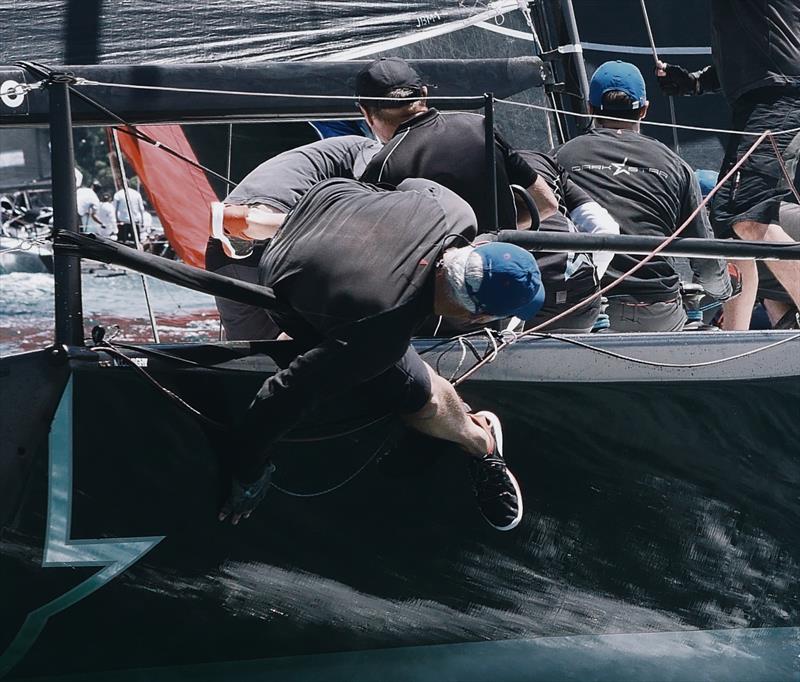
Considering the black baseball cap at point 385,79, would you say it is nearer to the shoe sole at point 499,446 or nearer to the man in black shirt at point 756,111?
the shoe sole at point 499,446

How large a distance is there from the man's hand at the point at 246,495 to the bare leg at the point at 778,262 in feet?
6.77

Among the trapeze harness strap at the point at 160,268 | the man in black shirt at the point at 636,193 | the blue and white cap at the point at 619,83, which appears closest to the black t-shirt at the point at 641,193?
the man in black shirt at the point at 636,193

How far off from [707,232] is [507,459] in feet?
3.64

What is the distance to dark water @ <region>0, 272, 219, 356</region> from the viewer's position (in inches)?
367

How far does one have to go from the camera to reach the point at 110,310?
11789 mm

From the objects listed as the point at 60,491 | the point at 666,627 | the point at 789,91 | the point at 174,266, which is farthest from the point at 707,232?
the point at 60,491

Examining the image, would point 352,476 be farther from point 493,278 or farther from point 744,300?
point 744,300

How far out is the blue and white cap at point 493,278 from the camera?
2848mm

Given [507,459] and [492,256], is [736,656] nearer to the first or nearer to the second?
[507,459]

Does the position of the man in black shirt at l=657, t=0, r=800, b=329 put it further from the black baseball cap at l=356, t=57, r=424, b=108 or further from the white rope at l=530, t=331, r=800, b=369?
the black baseball cap at l=356, t=57, r=424, b=108

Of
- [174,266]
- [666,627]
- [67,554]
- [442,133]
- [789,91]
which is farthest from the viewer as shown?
[789,91]

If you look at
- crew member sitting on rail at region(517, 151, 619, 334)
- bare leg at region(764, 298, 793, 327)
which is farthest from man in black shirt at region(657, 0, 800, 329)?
crew member sitting on rail at region(517, 151, 619, 334)

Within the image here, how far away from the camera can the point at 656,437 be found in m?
3.76

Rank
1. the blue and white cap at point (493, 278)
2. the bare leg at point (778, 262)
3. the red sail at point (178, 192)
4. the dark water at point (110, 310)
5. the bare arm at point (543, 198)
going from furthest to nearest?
the dark water at point (110, 310), the red sail at point (178, 192), the bare leg at point (778, 262), the bare arm at point (543, 198), the blue and white cap at point (493, 278)
